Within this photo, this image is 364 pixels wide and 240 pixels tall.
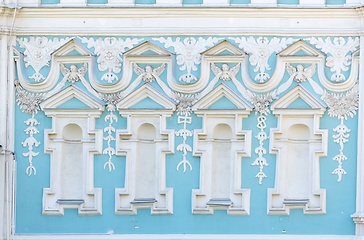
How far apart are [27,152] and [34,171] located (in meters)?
0.23

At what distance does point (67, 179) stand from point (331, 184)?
2.93 m

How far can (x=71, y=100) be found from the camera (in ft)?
52.3

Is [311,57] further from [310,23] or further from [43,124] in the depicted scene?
[43,124]

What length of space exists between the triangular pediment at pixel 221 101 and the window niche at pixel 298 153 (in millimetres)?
368

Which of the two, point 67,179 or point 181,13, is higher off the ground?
point 181,13

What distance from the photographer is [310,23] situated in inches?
621

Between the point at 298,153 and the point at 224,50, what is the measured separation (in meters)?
1.39

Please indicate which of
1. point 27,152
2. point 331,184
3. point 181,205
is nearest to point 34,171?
point 27,152

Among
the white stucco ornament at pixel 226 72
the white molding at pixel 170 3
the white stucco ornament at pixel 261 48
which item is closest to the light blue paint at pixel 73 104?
the white molding at pixel 170 3

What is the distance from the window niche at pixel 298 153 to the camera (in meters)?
15.6

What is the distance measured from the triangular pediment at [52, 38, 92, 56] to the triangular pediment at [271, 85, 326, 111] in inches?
85.8

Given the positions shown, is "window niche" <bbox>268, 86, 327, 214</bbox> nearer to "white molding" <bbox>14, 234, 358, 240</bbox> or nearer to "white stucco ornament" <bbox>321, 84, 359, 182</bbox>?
"white stucco ornament" <bbox>321, 84, 359, 182</bbox>

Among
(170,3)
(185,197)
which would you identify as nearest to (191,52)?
(170,3)

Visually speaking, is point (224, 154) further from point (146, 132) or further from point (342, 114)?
point (342, 114)
